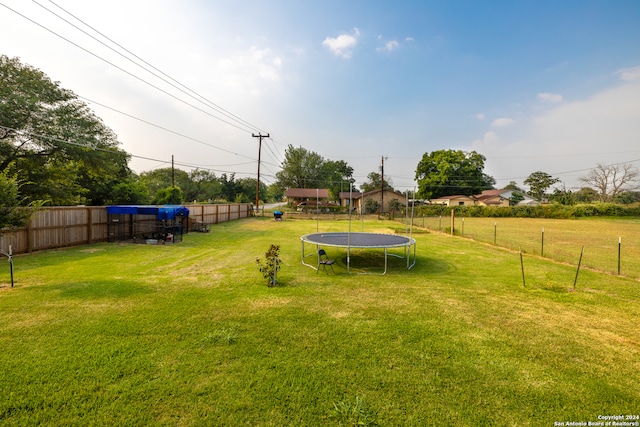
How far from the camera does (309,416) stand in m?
2.77

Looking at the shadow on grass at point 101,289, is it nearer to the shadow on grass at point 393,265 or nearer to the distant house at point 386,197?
the shadow on grass at point 393,265

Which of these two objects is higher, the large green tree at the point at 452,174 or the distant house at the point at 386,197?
the large green tree at the point at 452,174

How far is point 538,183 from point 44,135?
3118 inches

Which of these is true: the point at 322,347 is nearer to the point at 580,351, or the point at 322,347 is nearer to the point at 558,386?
the point at 558,386

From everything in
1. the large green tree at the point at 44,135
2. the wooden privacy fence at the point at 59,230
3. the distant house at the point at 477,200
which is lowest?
the wooden privacy fence at the point at 59,230

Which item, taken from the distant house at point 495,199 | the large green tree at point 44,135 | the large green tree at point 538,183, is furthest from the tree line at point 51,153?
the large green tree at point 538,183

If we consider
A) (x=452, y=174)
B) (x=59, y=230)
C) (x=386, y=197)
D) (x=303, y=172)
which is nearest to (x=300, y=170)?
(x=303, y=172)

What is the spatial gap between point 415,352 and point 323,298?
261 centimetres

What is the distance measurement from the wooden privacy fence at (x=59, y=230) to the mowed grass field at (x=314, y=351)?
3.77 metres

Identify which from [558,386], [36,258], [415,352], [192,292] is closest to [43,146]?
[36,258]

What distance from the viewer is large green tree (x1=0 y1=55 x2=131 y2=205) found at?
16234 mm

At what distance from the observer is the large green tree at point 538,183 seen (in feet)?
193

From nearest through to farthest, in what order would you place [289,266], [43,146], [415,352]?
1. [415,352]
2. [289,266]
3. [43,146]

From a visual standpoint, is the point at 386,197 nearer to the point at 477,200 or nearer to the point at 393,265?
the point at 477,200
